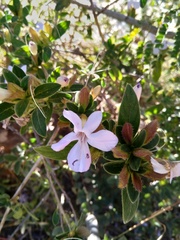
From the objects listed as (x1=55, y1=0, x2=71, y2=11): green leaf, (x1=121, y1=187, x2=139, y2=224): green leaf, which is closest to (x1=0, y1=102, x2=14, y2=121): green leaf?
(x1=121, y1=187, x2=139, y2=224): green leaf

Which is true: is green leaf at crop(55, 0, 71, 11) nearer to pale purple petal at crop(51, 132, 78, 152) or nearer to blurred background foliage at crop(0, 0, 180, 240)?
blurred background foliage at crop(0, 0, 180, 240)

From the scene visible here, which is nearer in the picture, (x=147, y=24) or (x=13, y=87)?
(x=13, y=87)

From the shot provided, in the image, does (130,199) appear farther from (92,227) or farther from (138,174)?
(92,227)

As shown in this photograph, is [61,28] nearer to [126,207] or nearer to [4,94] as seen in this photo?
[4,94]

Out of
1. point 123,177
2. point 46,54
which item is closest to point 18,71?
point 46,54

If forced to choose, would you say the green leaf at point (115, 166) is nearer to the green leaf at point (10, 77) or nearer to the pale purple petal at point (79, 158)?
the pale purple petal at point (79, 158)

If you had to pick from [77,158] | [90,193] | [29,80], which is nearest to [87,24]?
[90,193]

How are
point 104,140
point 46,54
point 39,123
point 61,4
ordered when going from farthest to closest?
point 61,4 → point 46,54 → point 39,123 → point 104,140
